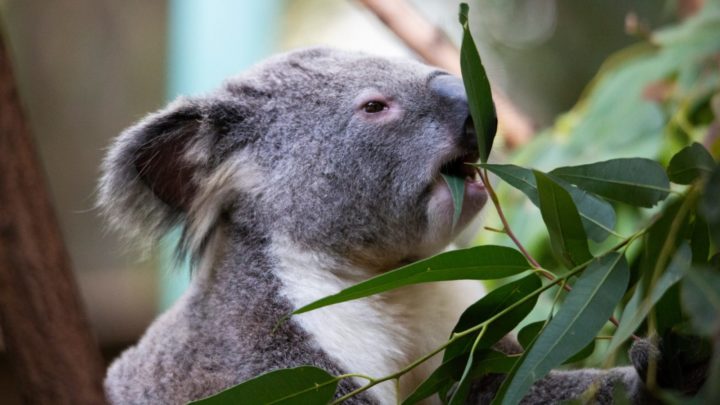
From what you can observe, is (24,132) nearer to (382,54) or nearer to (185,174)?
(185,174)

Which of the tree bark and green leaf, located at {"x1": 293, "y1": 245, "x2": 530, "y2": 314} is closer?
green leaf, located at {"x1": 293, "y1": 245, "x2": 530, "y2": 314}

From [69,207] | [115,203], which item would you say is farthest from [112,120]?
[115,203]

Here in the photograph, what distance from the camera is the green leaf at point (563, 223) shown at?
151cm

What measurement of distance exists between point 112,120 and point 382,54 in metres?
5.98

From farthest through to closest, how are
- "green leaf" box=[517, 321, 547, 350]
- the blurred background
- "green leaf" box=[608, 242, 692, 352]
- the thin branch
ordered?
the blurred background < the thin branch < "green leaf" box=[517, 321, 547, 350] < "green leaf" box=[608, 242, 692, 352]

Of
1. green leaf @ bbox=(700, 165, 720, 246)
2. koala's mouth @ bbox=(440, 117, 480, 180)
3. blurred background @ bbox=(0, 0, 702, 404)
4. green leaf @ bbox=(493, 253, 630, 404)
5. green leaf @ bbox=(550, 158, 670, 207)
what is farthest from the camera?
blurred background @ bbox=(0, 0, 702, 404)

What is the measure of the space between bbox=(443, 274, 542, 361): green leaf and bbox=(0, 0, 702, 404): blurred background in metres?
4.69

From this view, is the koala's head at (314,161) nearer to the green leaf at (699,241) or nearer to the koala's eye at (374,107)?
the koala's eye at (374,107)

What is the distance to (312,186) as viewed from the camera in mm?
2230

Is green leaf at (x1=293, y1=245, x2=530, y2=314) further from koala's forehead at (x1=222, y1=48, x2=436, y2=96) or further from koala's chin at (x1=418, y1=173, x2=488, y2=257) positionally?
koala's forehead at (x1=222, y1=48, x2=436, y2=96)

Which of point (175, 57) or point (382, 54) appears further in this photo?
point (175, 57)

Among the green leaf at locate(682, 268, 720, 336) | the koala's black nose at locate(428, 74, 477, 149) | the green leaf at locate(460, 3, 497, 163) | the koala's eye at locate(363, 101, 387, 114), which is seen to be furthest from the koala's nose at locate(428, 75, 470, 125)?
the green leaf at locate(682, 268, 720, 336)

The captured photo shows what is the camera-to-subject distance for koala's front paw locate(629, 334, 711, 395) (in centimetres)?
143

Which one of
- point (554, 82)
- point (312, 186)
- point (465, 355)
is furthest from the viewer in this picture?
point (554, 82)
